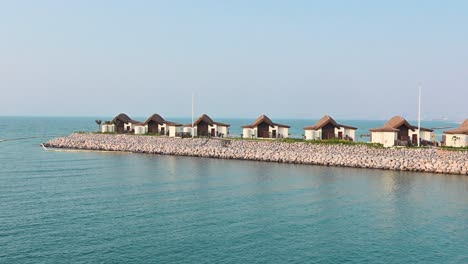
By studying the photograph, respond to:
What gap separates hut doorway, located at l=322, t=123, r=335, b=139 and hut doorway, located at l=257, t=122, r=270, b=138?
874 centimetres

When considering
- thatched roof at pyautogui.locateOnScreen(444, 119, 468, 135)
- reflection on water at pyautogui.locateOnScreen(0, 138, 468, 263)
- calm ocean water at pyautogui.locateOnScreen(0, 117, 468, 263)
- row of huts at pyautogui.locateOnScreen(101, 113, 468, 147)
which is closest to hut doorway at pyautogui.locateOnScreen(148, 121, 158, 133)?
row of huts at pyautogui.locateOnScreen(101, 113, 468, 147)

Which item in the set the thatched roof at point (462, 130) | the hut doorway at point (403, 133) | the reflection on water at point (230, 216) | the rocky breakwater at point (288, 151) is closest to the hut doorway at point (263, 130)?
the rocky breakwater at point (288, 151)

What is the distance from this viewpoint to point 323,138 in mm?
61719

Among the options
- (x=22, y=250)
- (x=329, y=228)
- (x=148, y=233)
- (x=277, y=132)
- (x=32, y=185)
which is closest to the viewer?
(x=22, y=250)

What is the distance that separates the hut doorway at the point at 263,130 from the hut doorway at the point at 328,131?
874 cm

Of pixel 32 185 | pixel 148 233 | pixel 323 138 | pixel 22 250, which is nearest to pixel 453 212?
pixel 148 233

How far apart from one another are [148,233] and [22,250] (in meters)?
5.68

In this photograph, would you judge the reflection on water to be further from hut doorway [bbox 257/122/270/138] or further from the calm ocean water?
hut doorway [bbox 257/122/270/138]

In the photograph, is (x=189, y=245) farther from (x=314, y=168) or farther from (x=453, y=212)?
(x=314, y=168)

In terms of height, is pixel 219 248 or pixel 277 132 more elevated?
pixel 277 132

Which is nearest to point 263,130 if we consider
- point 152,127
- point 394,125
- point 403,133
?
point 394,125

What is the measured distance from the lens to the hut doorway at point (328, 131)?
6166 cm

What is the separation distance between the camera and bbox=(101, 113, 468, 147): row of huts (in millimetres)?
54509

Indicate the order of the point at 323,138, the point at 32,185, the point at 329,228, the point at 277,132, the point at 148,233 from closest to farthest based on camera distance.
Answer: the point at 148,233, the point at 329,228, the point at 32,185, the point at 323,138, the point at 277,132
